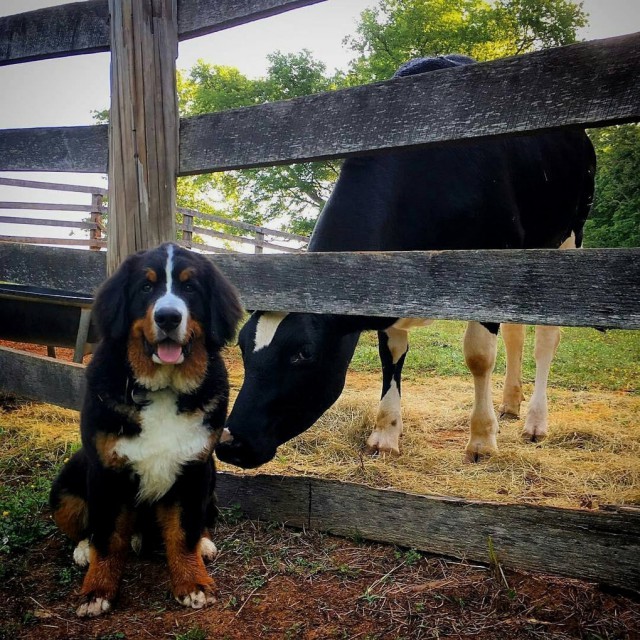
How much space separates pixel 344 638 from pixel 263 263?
152 centimetres

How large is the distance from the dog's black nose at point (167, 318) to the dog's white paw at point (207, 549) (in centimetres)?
96

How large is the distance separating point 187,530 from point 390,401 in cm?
227

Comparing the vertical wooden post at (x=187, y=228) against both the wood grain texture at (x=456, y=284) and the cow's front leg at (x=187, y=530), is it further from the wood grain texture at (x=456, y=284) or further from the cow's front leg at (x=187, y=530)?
the cow's front leg at (x=187, y=530)

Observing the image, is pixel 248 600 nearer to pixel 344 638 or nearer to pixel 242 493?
pixel 344 638

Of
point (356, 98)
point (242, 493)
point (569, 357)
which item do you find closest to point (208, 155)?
point (356, 98)

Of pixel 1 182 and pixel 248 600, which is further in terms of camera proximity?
pixel 1 182

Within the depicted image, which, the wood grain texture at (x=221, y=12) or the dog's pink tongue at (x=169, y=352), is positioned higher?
the wood grain texture at (x=221, y=12)

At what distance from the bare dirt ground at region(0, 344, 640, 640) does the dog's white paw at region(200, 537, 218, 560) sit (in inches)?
1.9

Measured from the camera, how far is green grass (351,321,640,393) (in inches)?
A: 259

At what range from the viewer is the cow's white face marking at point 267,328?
295 centimetres

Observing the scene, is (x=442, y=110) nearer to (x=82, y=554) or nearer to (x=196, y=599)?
(x=196, y=599)

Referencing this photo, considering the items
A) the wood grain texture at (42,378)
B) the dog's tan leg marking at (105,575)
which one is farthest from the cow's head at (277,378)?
the wood grain texture at (42,378)

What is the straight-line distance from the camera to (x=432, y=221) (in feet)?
11.5

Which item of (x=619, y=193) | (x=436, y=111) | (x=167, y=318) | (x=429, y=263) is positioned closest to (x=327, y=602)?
(x=167, y=318)
